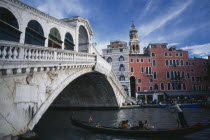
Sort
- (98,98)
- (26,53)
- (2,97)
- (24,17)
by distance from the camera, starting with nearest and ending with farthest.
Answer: (2,97)
(26,53)
(24,17)
(98,98)

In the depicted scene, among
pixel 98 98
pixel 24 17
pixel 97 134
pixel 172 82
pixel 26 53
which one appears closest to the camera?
pixel 26 53

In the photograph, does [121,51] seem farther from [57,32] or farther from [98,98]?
[57,32]

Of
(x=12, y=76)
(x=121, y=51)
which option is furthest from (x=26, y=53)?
(x=121, y=51)

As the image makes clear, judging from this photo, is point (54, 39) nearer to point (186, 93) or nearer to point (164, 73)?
point (164, 73)

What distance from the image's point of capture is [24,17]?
6.64 meters

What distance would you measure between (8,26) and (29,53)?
225 cm

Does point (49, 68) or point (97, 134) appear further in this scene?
point (97, 134)

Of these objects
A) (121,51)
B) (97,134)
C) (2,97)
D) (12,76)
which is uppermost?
(121,51)

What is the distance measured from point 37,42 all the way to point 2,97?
423 centimetres

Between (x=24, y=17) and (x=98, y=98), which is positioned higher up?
(x=24, y=17)

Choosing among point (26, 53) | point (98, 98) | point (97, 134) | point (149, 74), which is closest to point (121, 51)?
point (149, 74)

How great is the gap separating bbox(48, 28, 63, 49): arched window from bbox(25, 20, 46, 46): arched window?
0.63 meters

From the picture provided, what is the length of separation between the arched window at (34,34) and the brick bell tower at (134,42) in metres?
31.9

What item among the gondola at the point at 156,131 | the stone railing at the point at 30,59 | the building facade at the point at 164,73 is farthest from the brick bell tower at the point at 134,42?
the stone railing at the point at 30,59
